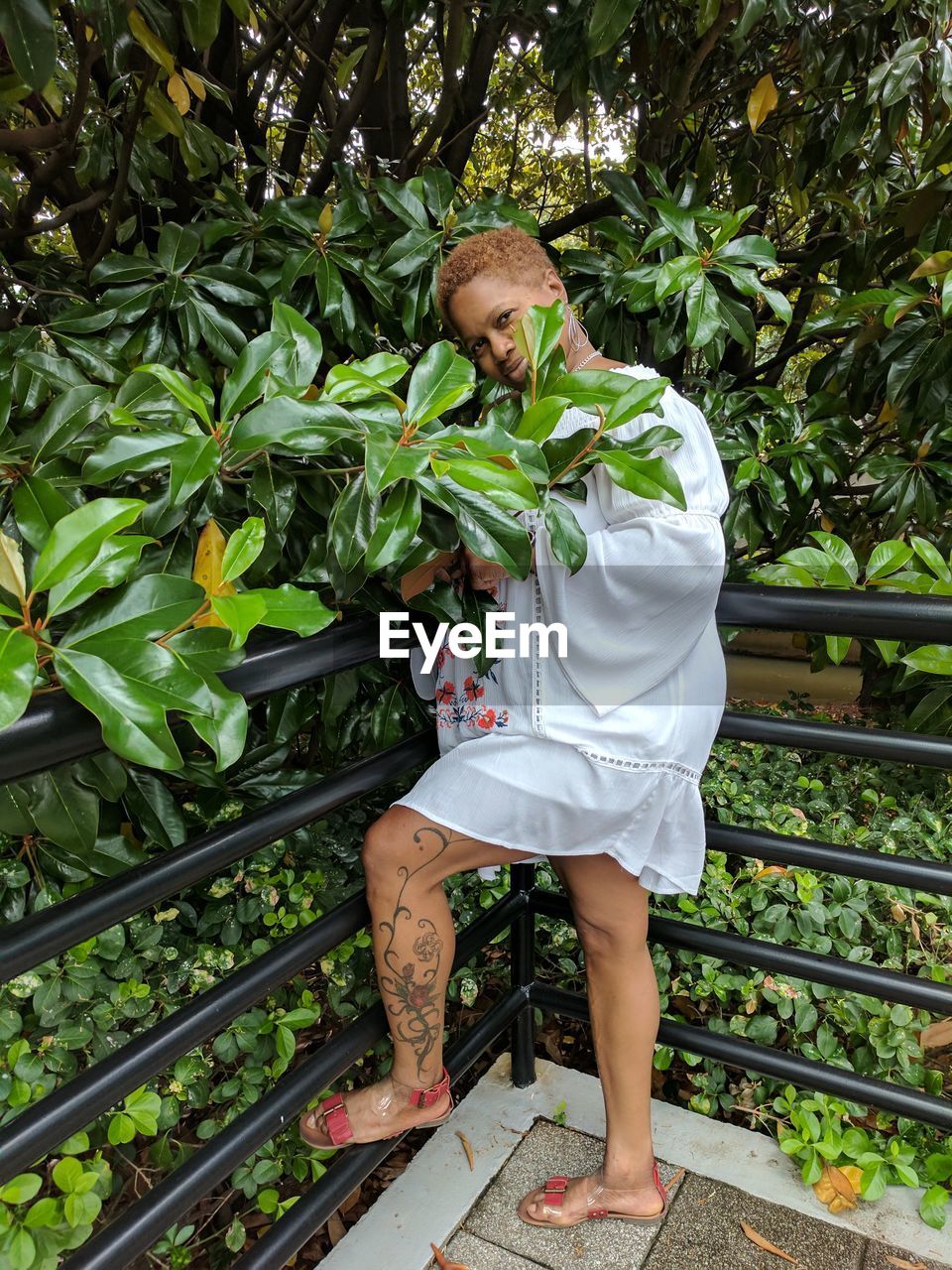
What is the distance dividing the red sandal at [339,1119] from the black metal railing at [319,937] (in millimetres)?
33

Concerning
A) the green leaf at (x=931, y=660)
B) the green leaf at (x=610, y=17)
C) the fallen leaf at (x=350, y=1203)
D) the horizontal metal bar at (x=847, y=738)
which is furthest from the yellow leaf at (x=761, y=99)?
the fallen leaf at (x=350, y=1203)

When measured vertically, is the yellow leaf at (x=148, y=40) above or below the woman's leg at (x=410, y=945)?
above

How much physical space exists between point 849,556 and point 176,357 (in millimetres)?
1406

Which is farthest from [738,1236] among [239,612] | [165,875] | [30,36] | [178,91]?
[178,91]

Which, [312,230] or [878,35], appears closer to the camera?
[312,230]

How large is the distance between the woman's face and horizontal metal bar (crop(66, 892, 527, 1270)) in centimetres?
106

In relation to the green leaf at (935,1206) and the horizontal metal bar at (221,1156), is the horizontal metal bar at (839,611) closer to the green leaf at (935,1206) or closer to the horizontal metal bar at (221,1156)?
the horizontal metal bar at (221,1156)

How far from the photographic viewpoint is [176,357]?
6.06 feet

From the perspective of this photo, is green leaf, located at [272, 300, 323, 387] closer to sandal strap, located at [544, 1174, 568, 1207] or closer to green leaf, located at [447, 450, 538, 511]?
green leaf, located at [447, 450, 538, 511]

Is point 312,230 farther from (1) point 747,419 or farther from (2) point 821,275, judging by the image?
(2) point 821,275

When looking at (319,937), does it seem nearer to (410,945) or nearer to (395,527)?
(410,945)

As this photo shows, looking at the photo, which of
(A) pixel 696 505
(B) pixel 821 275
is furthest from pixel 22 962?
(B) pixel 821 275

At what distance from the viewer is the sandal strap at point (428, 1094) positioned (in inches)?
54.4

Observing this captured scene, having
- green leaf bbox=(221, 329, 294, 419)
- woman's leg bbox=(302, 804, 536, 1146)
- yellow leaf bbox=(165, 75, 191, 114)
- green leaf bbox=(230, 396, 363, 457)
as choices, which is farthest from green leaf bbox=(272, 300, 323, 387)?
yellow leaf bbox=(165, 75, 191, 114)
